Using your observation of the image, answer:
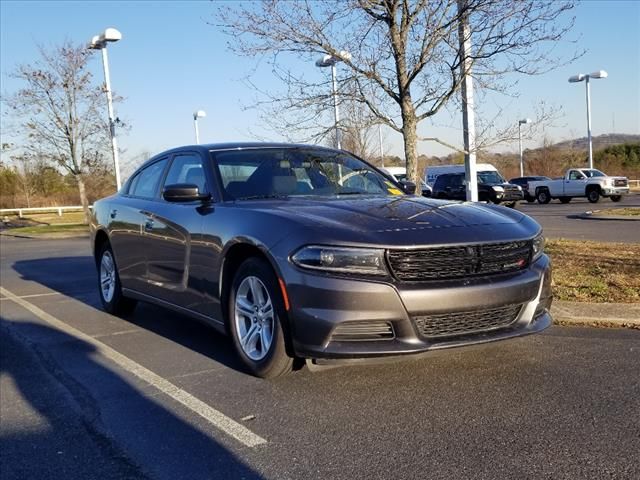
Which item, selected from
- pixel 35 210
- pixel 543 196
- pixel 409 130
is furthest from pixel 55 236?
pixel 543 196

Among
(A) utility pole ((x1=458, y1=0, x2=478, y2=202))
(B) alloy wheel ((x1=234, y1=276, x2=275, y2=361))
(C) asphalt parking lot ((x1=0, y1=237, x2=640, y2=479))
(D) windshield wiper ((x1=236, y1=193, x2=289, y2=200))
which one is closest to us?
(C) asphalt parking lot ((x1=0, y1=237, x2=640, y2=479))

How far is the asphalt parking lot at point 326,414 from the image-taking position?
3.12m

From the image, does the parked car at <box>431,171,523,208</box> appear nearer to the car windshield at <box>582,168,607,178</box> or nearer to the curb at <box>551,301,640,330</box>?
the car windshield at <box>582,168,607,178</box>

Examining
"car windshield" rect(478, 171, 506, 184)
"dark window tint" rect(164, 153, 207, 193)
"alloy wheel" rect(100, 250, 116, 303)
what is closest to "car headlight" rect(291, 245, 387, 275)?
"dark window tint" rect(164, 153, 207, 193)

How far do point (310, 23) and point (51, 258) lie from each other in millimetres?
8942

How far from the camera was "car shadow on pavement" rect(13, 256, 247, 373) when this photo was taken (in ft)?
17.8

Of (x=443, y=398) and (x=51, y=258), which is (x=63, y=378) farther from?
(x=51, y=258)

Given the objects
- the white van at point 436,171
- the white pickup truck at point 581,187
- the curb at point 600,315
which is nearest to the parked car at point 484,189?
the white van at point 436,171

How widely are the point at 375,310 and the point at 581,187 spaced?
30.8 metres

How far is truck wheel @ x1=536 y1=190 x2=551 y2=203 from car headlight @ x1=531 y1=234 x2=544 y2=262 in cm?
3079

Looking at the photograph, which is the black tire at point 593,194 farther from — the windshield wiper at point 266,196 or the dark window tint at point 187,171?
the windshield wiper at point 266,196

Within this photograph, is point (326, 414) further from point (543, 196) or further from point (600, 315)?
point (543, 196)

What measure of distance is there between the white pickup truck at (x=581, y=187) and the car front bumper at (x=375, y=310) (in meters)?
29.6

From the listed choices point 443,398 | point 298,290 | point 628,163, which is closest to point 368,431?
point 443,398
